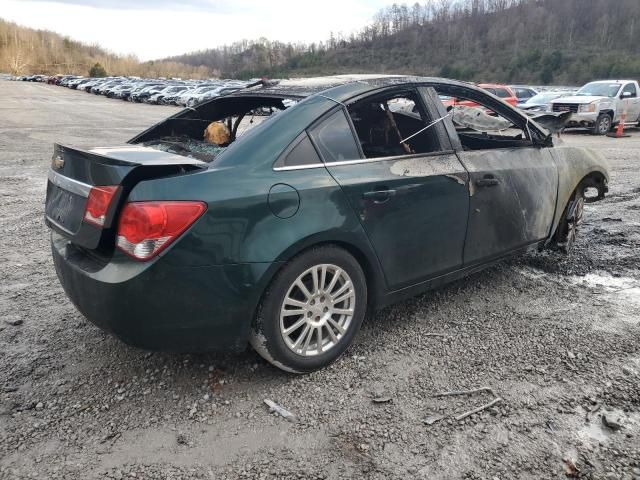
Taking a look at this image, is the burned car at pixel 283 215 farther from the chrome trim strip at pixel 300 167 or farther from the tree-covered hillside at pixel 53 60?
the tree-covered hillside at pixel 53 60

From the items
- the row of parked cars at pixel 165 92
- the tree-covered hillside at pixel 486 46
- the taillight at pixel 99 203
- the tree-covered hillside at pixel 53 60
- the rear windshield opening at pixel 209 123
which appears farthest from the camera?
the tree-covered hillside at pixel 53 60

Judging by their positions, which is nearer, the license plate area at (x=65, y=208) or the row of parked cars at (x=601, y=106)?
the license plate area at (x=65, y=208)

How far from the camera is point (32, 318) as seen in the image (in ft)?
12.2

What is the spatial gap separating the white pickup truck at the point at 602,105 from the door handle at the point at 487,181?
47.6 ft

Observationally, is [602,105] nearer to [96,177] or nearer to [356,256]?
[356,256]

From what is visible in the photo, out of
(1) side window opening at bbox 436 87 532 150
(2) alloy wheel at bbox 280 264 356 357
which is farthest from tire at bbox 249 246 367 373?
(1) side window opening at bbox 436 87 532 150

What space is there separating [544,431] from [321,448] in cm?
108

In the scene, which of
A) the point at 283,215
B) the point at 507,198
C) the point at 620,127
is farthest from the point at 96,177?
the point at 620,127

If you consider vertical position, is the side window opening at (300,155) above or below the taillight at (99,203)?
above

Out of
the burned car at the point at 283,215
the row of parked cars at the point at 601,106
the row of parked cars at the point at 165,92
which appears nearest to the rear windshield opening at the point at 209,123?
the burned car at the point at 283,215

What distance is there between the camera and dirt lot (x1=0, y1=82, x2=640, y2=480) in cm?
238

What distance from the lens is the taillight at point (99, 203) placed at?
260 cm

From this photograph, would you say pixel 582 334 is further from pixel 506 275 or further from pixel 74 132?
pixel 74 132

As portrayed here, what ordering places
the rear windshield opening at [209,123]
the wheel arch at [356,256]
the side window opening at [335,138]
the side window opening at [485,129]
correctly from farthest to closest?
the side window opening at [485,129] → the rear windshield opening at [209,123] → the side window opening at [335,138] → the wheel arch at [356,256]
